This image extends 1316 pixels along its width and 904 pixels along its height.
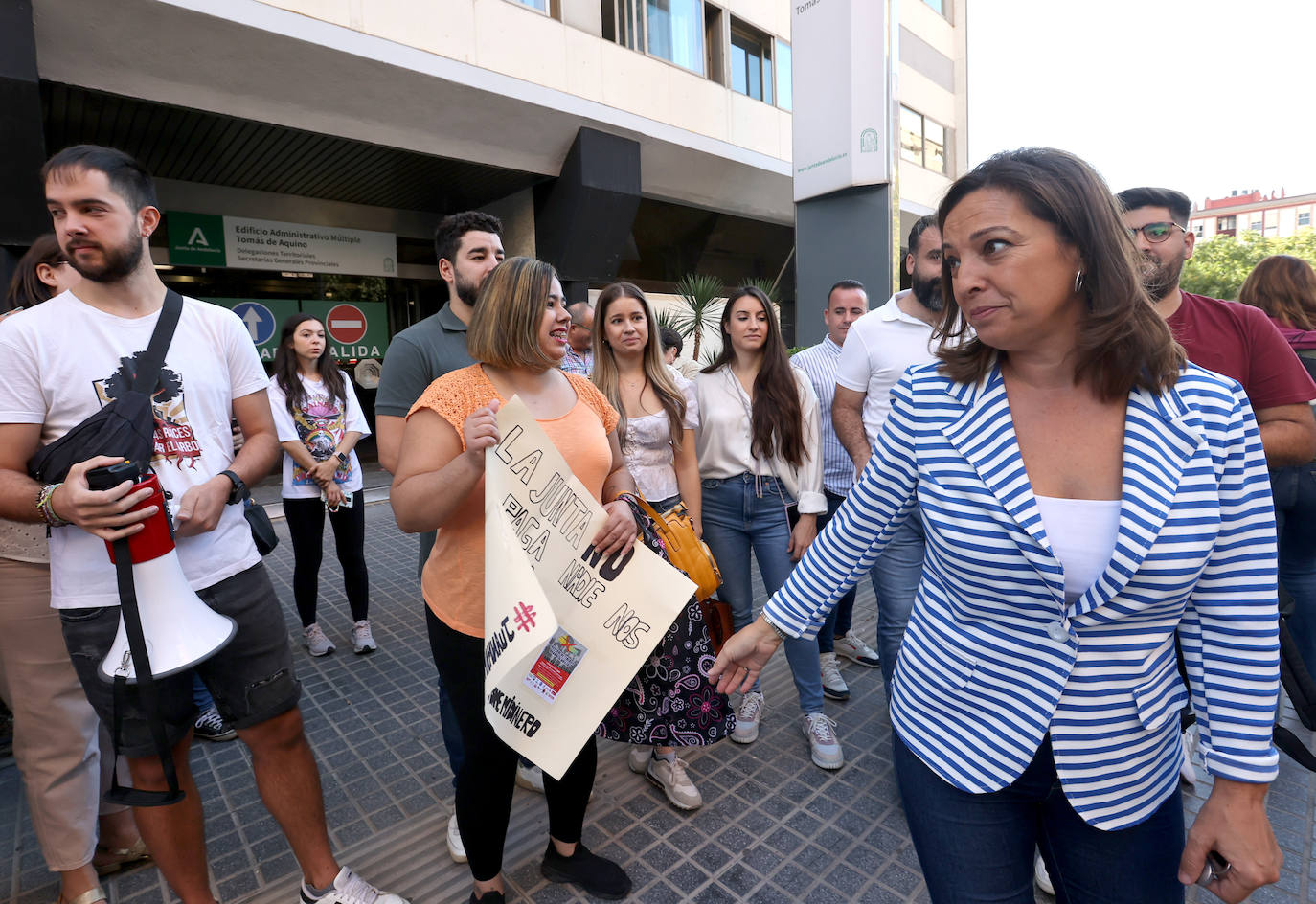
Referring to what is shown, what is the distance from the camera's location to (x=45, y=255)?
256 centimetres

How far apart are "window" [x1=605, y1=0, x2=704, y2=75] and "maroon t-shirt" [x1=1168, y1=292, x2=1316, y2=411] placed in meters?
10.4

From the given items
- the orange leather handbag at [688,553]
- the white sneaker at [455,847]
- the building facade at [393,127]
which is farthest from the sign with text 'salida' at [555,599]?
the building facade at [393,127]

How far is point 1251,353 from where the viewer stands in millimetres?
2291

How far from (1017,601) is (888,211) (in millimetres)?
8014

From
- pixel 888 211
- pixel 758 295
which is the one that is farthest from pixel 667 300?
pixel 758 295

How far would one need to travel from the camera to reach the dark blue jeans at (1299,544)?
2.86m

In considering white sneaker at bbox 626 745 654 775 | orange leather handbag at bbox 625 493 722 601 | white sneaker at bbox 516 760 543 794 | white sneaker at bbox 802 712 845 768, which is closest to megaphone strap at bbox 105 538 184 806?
white sneaker at bbox 516 760 543 794

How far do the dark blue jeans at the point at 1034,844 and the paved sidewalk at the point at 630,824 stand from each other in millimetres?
1101

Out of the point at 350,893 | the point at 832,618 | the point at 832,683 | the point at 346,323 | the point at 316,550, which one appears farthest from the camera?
the point at 346,323

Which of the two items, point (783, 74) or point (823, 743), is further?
point (783, 74)

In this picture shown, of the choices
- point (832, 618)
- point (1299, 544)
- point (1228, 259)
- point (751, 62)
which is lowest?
point (832, 618)

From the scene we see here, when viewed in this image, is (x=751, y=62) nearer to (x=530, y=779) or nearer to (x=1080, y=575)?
(x=530, y=779)

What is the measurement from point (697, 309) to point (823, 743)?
10.3 m

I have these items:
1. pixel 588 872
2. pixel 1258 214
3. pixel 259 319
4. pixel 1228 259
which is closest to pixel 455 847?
pixel 588 872
